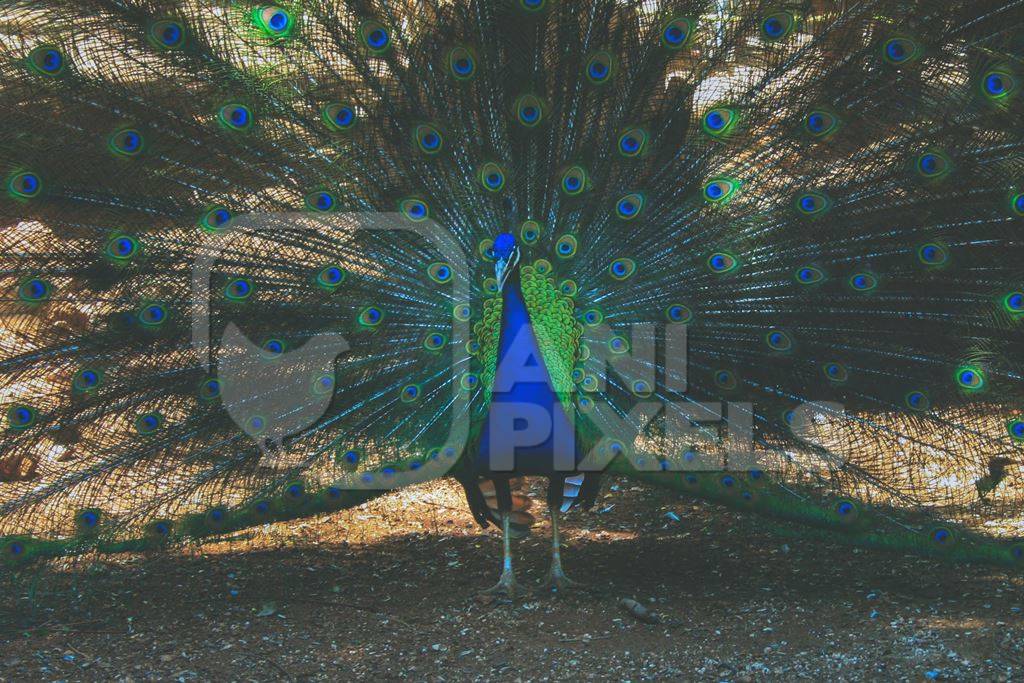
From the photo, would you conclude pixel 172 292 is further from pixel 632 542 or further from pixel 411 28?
pixel 632 542

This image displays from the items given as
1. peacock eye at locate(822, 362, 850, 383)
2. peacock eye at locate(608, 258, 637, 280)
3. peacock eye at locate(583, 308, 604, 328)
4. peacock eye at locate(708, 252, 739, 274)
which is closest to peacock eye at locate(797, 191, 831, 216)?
peacock eye at locate(708, 252, 739, 274)

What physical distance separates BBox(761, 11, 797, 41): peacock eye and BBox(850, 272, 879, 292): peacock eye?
1.03 metres

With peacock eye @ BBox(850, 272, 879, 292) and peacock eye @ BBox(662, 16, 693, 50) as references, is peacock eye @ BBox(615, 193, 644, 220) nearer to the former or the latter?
peacock eye @ BBox(662, 16, 693, 50)

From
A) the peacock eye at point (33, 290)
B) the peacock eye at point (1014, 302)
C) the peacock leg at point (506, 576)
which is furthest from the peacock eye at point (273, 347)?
the peacock eye at point (1014, 302)

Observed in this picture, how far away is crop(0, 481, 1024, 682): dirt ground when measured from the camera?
158 inches

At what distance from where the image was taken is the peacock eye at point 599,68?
14.3 feet

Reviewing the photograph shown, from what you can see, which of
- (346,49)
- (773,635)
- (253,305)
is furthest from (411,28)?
(773,635)

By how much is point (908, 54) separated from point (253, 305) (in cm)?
286

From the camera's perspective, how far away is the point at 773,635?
165 inches

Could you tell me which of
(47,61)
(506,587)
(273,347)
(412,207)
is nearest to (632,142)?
(412,207)

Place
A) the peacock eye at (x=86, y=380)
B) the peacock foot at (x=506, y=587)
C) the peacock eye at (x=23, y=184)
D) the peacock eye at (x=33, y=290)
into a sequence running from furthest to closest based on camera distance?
the peacock foot at (x=506, y=587) → the peacock eye at (x=86, y=380) → the peacock eye at (x=33, y=290) → the peacock eye at (x=23, y=184)

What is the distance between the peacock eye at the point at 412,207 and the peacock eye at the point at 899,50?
1985 mm

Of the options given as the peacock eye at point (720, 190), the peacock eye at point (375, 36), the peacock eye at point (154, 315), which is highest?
the peacock eye at point (375, 36)

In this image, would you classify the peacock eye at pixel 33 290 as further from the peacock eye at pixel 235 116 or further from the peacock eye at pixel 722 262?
the peacock eye at pixel 722 262
